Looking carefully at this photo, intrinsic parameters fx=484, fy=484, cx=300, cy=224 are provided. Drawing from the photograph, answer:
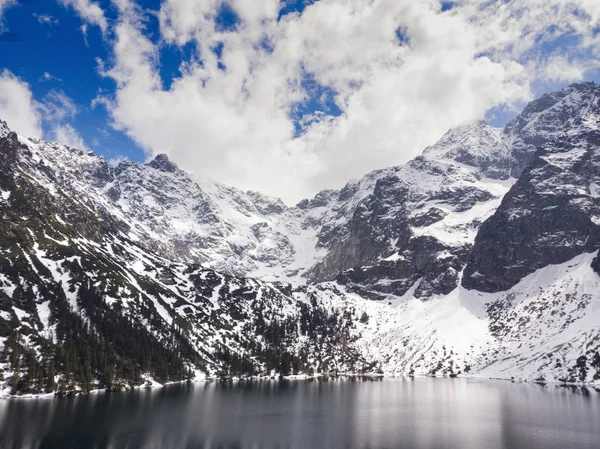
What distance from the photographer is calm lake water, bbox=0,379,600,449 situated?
93.2 metres

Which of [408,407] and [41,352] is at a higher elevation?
[41,352]

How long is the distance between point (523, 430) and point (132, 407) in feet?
344

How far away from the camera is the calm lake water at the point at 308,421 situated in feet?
306

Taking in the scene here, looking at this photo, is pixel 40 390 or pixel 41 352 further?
pixel 41 352

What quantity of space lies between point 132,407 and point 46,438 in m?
50.7

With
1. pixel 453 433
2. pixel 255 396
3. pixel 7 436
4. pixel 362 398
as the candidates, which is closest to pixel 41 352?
pixel 255 396

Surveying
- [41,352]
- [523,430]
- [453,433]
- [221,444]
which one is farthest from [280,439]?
[41,352]

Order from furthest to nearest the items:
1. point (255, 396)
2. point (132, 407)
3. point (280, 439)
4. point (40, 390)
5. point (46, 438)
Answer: point (255, 396), point (40, 390), point (132, 407), point (280, 439), point (46, 438)

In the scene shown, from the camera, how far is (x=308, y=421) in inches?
4747

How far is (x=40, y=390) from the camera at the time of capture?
551ft

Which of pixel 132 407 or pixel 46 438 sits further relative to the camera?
pixel 132 407

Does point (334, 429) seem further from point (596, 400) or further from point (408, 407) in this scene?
point (596, 400)

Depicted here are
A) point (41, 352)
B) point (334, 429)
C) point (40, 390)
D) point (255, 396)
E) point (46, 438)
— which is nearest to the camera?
point (46, 438)

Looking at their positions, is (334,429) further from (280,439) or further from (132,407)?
(132,407)
